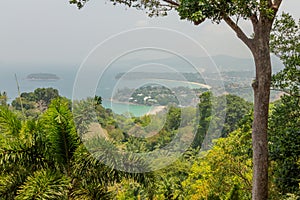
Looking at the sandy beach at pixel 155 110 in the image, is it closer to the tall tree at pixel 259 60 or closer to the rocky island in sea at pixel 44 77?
the tall tree at pixel 259 60

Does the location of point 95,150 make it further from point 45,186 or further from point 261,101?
point 261,101

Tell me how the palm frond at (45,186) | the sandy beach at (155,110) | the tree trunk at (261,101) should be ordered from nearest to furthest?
the tree trunk at (261,101) < the palm frond at (45,186) < the sandy beach at (155,110)

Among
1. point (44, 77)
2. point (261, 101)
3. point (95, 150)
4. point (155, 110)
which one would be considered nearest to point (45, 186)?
point (95, 150)

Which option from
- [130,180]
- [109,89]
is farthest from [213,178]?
[109,89]

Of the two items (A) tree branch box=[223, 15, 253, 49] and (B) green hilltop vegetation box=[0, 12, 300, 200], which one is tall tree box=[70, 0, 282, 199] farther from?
(B) green hilltop vegetation box=[0, 12, 300, 200]

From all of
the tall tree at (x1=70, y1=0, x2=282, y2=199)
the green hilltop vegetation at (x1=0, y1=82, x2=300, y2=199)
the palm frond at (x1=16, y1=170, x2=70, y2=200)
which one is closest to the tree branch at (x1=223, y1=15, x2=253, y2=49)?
the tall tree at (x1=70, y1=0, x2=282, y2=199)

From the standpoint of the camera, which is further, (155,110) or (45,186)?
(155,110)

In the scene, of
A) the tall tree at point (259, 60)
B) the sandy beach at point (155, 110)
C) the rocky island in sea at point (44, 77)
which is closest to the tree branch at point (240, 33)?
the tall tree at point (259, 60)

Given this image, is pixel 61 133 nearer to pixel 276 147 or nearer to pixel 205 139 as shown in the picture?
pixel 276 147
